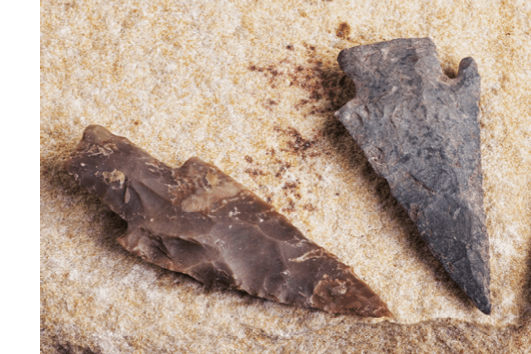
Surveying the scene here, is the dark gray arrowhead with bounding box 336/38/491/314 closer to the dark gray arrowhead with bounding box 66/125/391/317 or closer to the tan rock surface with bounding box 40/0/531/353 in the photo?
the tan rock surface with bounding box 40/0/531/353

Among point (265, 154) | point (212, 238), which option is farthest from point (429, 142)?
point (212, 238)

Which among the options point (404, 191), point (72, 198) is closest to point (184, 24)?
point (72, 198)

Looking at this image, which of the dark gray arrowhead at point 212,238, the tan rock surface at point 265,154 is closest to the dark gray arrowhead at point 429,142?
the tan rock surface at point 265,154

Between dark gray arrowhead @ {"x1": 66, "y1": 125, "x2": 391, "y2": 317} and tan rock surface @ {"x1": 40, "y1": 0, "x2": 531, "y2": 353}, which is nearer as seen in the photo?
dark gray arrowhead @ {"x1": 66, "y1": 125, "x2": 391, "y2": 317}

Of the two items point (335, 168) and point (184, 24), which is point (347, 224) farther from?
point (184, 24)

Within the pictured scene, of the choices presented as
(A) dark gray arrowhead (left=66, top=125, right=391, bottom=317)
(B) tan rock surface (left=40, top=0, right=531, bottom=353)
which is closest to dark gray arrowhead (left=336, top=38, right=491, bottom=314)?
(B) tan rock surface (left=40, top=0, right=531, bottom=353)
